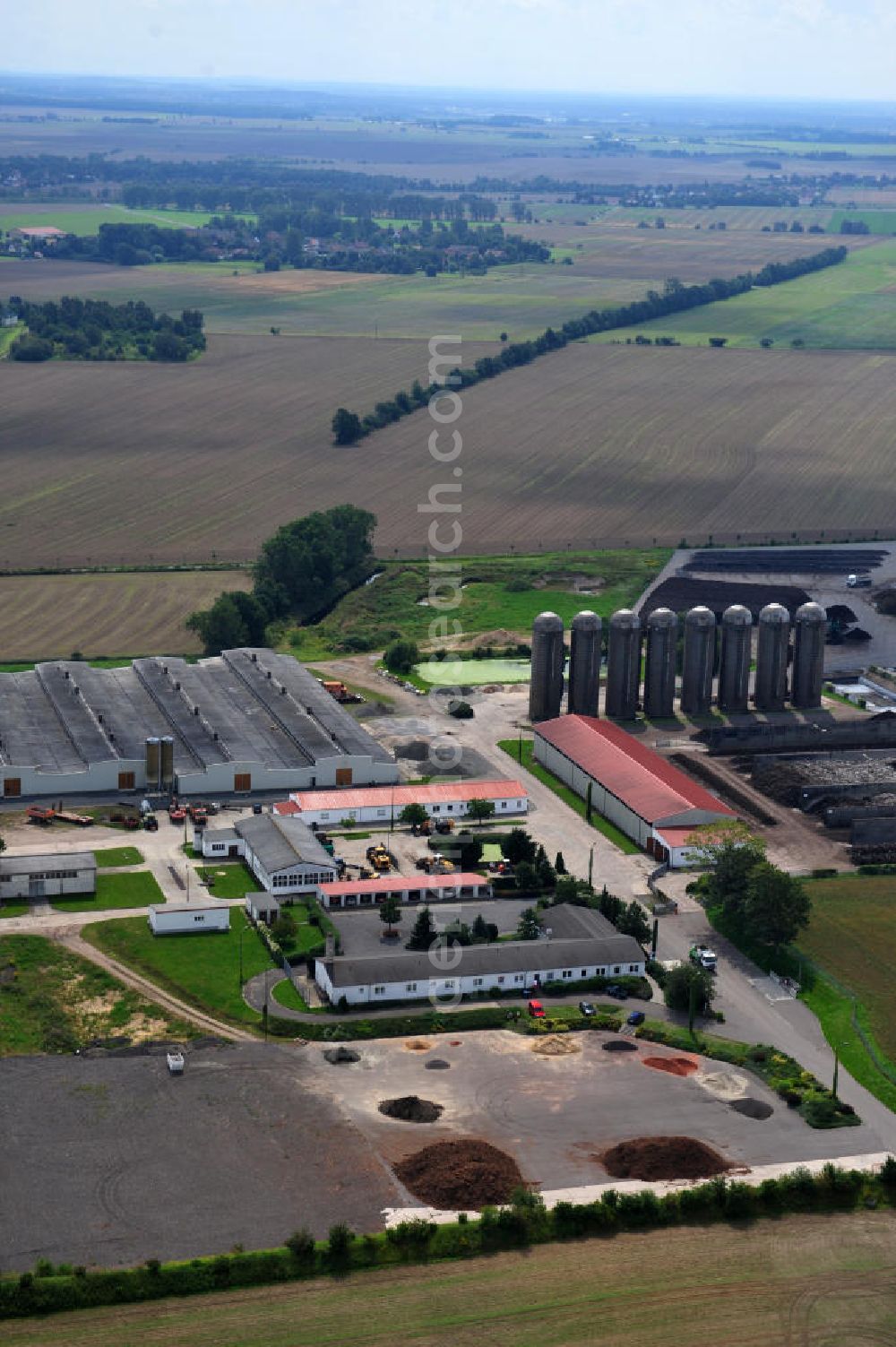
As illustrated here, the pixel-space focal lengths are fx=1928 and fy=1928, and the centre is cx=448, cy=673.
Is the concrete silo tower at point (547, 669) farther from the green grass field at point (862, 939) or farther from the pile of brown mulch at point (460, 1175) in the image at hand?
the pile of brown mulch at point (460, 1175)

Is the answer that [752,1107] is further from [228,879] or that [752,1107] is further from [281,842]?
[228,879]

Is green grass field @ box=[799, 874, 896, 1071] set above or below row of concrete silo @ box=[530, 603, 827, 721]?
below

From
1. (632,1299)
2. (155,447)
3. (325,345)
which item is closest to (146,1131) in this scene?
(632,1299)

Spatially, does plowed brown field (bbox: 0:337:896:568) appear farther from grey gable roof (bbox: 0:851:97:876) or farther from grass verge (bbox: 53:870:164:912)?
grass verge (bbox: 53:870:164:912)

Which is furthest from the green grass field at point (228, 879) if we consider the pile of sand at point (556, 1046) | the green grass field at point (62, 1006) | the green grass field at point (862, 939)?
the green grass field at point (862, 939)

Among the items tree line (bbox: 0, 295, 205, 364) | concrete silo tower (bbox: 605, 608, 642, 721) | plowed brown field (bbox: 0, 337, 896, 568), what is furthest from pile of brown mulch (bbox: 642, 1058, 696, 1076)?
tree line (bbox: 0, 295, 205, 364)

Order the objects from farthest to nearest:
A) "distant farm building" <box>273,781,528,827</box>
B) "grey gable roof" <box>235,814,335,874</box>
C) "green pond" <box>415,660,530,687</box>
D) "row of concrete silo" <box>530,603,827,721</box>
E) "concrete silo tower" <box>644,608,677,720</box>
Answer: "green pond" <box>415,660,530,687</box> < "concrete silo tower" <box>644,608,677,720</box> < "row of concrete silo" <box>530,603,827,721</box> < "distant farm building" <box>273,781,528,827</box> < "grey gable roof" <box>235,814,335,874</box>

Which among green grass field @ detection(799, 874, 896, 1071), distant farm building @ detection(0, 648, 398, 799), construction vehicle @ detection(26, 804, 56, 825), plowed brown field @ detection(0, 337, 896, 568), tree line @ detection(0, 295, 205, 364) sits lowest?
green grass field @ detection(799, 874, 896, 1071)

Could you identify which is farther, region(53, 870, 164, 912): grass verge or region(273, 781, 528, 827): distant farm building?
region(273, 781, 528, 827): distant farm building
